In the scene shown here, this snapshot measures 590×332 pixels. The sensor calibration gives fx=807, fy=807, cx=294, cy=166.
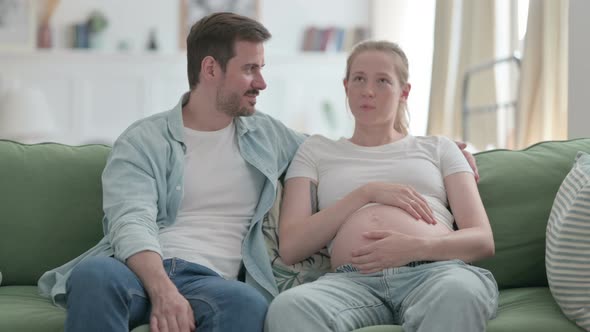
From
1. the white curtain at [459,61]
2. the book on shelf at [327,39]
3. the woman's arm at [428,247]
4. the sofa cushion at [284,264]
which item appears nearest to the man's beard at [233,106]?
the sofa cushion at [284,264]

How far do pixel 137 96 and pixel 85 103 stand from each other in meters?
0.40

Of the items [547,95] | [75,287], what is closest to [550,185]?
A: [75,287]

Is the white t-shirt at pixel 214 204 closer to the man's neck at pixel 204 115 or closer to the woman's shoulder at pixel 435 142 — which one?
the man's neck at pixel 204 115

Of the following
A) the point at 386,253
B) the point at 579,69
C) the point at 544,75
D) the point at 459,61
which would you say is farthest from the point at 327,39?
the point at 386,253

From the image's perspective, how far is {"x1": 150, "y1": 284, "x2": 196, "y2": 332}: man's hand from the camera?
5.84 feet

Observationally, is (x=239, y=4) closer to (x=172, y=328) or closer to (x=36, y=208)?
(x=36, y=208)

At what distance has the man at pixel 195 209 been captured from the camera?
1801mm

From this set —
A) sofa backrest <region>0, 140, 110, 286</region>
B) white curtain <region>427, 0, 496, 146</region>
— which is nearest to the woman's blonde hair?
sofa backrest <region>0, 140, 110, 286</region>

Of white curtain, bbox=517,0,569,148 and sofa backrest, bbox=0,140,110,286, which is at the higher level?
white curtain, bbox=517,0,569,148

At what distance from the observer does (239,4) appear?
6.57 metres

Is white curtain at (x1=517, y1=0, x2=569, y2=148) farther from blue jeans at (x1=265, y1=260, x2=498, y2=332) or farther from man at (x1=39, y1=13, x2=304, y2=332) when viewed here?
blue jeans at (x1=265, y1=260, x2=498, y2=332)

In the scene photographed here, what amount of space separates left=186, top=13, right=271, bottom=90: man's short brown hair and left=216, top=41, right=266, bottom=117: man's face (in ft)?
0.06

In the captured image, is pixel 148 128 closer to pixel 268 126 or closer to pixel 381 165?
pixel 268 126

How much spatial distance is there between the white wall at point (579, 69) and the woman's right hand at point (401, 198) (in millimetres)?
1346
